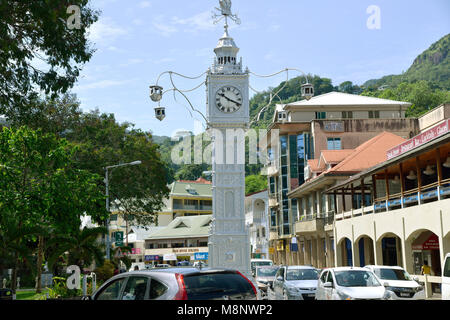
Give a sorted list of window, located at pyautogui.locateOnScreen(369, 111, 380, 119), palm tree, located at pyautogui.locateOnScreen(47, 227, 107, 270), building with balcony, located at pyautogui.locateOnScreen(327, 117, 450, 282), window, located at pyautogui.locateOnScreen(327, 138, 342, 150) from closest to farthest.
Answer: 1. building with balcony, located at pyautogui.locateOnScreen(327, 117, 450, 282)
2. palm tree, located at pyautogui.locateOnScreen(47, 227, 107, 270)
3. window, located at pyautogui.locateOnScreen(327, 138, 342, 150)
4. window, located at pyautogui.locateOnScreen(369, 111, 380, 119)

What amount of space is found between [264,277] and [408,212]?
848 centimetres

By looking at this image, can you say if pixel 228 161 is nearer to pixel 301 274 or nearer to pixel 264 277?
pixel 264 277

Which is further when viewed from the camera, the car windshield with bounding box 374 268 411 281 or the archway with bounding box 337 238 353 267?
the archway with bounding box 337 238 353 267

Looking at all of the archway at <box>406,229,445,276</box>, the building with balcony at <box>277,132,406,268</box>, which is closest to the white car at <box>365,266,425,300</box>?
the archway at <box>406,229,445,276</box>

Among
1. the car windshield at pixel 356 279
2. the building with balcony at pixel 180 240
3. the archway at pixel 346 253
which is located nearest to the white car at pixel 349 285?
the car windshield at pixel 356 279

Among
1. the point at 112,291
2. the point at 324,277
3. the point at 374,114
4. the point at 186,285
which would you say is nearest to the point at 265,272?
the point at 324,277

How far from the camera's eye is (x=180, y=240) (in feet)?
290

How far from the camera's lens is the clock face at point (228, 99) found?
43250 mm

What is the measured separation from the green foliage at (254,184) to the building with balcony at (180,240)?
20537mm

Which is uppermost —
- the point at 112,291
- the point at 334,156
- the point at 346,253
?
A: the point at 334,156

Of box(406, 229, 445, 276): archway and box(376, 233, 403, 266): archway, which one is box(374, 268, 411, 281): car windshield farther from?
box(376, 233, 403, 266): archway

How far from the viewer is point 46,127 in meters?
23.3

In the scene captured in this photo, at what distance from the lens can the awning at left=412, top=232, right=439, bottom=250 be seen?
32.1 metres

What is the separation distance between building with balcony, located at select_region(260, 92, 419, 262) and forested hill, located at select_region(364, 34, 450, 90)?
325 feet
